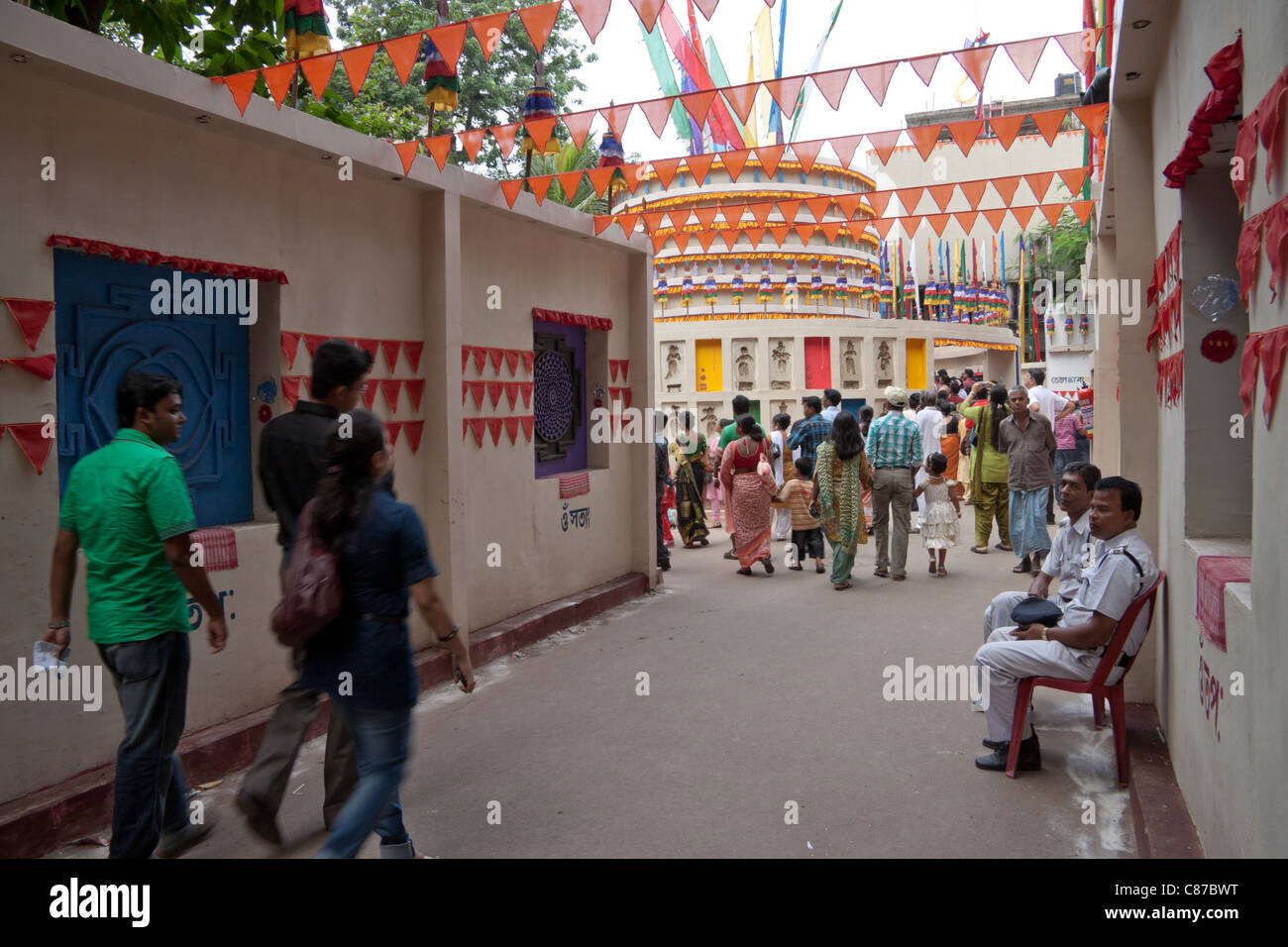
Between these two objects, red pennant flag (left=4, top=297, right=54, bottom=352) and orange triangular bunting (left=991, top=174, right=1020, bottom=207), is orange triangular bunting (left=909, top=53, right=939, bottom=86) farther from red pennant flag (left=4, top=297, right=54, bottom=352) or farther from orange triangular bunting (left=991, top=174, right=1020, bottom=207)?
red pennant flag (left=4, top=297, right=54, bottom=352)

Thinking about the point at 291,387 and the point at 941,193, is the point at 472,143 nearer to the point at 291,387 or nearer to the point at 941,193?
the point at 291,387

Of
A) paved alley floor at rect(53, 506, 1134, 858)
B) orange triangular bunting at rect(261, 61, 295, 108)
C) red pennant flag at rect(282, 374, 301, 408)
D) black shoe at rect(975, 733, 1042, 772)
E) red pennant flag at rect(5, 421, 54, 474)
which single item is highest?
orange triangular bunting at rect(261, 61, 295, 108)

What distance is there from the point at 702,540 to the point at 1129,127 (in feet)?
25.7

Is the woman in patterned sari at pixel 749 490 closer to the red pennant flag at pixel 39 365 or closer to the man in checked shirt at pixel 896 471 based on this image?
the man in checked shirt at pixel 896 471

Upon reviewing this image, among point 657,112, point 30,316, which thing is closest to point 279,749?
point 30,316

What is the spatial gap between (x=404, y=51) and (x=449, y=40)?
0.95ft

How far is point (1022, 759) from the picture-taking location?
15.3 feet

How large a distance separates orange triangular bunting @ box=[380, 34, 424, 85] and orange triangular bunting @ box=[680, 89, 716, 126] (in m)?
1.90

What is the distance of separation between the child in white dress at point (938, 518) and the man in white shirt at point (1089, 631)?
16.9 feet

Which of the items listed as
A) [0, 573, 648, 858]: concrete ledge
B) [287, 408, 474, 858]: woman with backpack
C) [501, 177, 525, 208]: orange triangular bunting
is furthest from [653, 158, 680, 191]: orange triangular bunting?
[287, 408, 474, 858]: woman with backpack

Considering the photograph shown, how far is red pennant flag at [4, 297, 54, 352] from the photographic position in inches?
155

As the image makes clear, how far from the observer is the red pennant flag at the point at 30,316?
12.9ft
